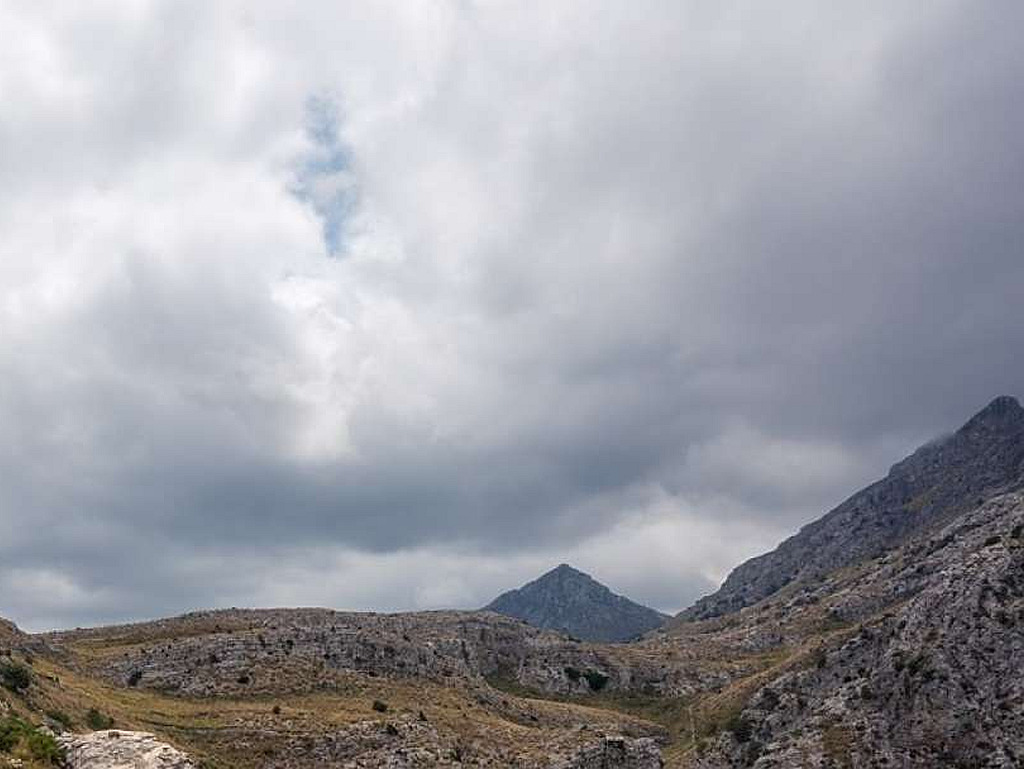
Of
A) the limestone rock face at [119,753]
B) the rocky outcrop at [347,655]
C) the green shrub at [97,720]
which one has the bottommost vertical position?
the limestone rock face at [119,753]

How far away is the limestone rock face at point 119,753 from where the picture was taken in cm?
3475

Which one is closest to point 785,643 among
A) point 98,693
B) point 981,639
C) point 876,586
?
point 876,586

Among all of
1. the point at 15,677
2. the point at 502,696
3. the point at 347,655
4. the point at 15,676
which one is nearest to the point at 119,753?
the point at 15,677

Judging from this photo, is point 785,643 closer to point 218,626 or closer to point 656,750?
point 656,750

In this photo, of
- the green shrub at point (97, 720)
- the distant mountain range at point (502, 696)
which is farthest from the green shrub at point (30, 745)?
the green shrub at point (97, 720)

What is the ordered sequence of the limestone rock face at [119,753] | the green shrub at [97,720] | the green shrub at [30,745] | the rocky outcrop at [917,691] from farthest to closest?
the rocky outcrop at [917,691], the green shrub at [97,720], the limestone rock face at [119,753], the green shrub at [30,745]

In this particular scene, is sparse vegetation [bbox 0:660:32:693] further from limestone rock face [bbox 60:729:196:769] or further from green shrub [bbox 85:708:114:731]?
limestone rock face [bbox 60:729:196:769]

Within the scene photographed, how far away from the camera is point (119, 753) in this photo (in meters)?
36.0

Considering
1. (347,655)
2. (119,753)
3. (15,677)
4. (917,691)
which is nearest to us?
(119,753)

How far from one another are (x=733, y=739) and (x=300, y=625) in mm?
58984

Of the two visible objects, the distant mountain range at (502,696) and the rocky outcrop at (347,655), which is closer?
the distant mountain range at (502,696)

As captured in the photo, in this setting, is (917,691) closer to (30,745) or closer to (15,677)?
(15,677)

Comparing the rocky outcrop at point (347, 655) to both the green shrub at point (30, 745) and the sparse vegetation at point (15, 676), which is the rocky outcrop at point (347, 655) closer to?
Answer: the sparse vegetation at point (15, 676)

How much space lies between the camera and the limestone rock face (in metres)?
34.8
